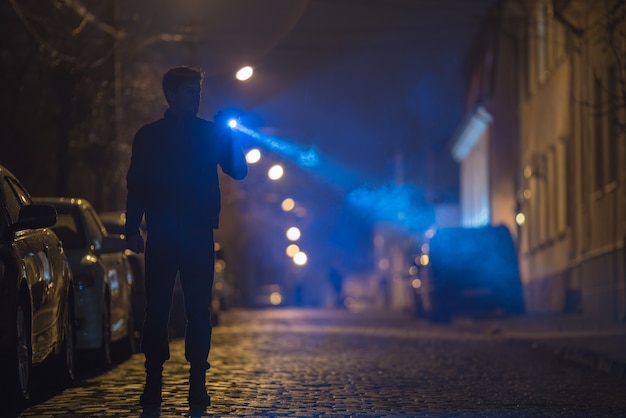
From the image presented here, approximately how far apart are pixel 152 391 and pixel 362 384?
3.17m

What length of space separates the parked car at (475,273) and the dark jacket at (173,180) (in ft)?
73.9

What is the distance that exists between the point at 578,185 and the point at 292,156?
7.64 meters

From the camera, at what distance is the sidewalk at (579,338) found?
1493 centimetres

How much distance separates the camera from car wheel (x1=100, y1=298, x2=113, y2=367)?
45.2 feet

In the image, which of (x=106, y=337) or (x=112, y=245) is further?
(x=112, y=245)

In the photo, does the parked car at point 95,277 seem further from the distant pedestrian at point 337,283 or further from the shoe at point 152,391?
the distant pedestrian at point 337,283

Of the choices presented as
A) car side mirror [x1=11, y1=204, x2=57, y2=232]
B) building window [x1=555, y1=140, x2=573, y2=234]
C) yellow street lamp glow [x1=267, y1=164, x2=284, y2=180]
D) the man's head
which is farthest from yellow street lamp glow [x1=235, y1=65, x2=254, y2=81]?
building window [x1=555, y1=140, x2=573, y2=234]

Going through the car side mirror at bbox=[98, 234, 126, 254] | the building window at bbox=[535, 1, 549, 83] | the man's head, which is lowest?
the car side mirror at bbox=[98, 234, 126, 254]

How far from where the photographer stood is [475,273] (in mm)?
32156

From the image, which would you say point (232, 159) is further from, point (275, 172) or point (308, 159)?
point (275, 172)

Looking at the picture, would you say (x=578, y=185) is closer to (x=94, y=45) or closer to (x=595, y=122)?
(x=595, y=122)

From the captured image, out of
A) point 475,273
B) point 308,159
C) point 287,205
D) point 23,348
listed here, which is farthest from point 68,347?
point 287,205

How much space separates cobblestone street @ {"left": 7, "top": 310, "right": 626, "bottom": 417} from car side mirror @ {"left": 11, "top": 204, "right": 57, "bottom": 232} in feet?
3.94

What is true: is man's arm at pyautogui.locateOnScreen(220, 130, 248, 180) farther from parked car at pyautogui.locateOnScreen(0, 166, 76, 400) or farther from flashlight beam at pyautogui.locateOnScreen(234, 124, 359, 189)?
flashlight beam at pyautogui.locateOnScreen(234, 124, 359, 189)
